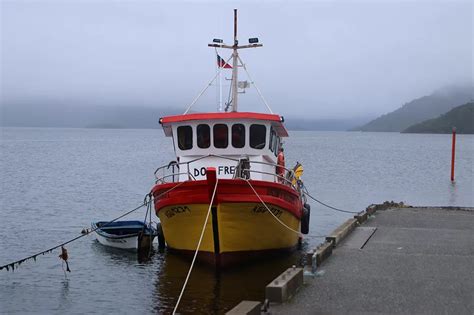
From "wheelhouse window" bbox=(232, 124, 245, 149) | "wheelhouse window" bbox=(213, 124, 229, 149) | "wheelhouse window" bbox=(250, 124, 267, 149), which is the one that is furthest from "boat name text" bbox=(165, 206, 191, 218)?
"wheelhouse window" bbox=(250, 124, 267, 149)

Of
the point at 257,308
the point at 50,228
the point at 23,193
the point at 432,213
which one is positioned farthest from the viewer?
the point at 23,193

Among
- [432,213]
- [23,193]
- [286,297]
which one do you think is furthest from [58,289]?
[23,193]

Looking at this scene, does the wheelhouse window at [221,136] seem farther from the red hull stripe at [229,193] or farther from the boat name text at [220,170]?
the red hull stripe at [229,193]

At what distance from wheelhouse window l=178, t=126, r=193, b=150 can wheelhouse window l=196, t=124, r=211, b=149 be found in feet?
0.72

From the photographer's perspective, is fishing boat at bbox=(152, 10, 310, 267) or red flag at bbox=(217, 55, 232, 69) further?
red flag at bbox=(217, 55, 232, 69)

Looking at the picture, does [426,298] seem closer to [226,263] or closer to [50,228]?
[226,263]

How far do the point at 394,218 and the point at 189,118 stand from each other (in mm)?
6977

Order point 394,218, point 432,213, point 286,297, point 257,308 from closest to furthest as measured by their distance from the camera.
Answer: point 257,308 → point 286,297 → point 394,218 → point 432,213

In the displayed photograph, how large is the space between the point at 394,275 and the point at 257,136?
257 inches

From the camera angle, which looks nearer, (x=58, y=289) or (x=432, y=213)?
(x=58, y=289)

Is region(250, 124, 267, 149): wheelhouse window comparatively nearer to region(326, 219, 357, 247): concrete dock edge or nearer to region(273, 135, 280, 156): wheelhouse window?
region(273, 135, 280, 156): wheelhouse window

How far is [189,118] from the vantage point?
52.7 ft

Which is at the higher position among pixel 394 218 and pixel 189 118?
pixel 189 118

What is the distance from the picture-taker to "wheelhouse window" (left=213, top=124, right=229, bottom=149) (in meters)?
16.2
